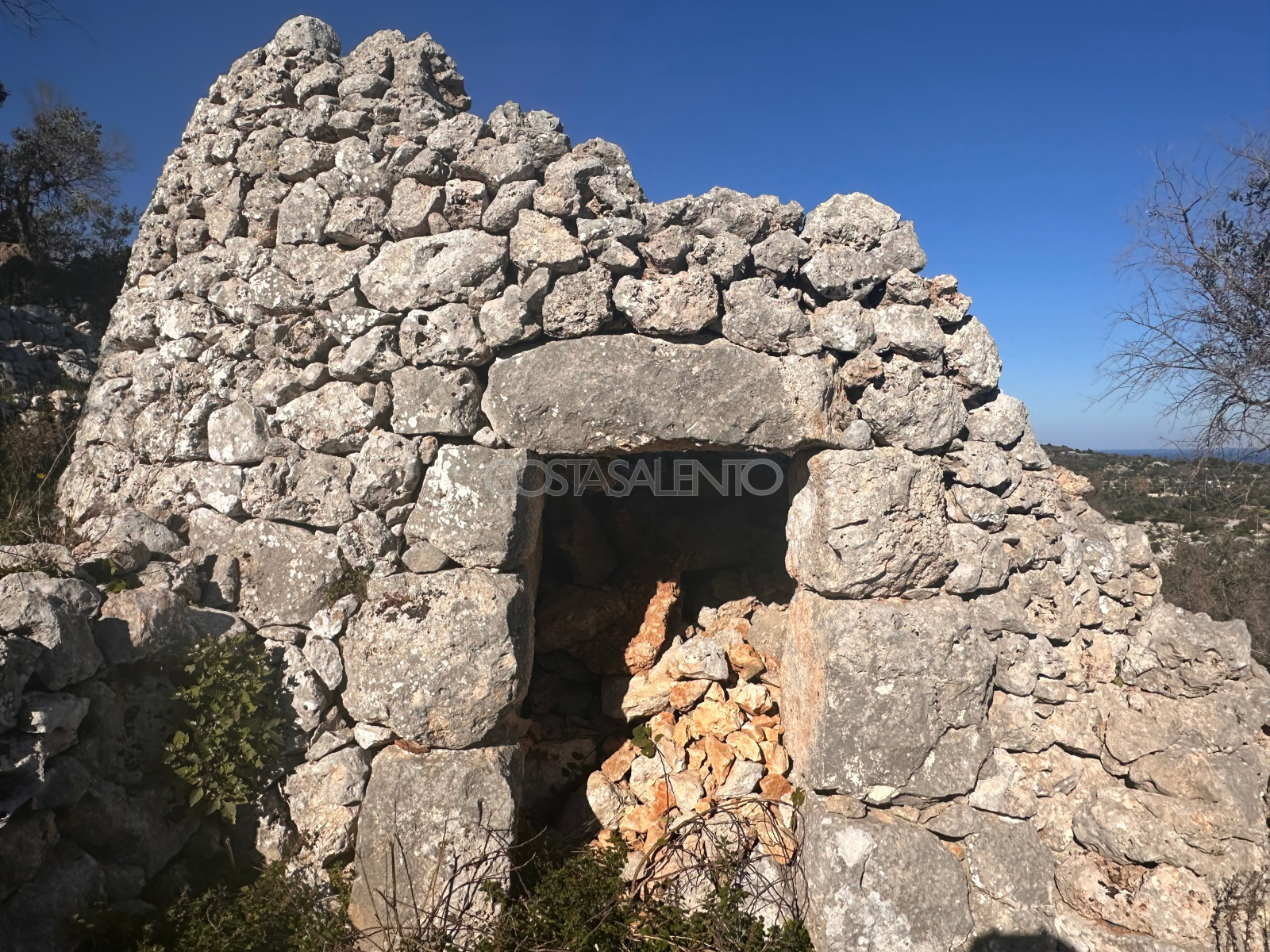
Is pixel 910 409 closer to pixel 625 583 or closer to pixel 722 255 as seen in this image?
pixel 722 255

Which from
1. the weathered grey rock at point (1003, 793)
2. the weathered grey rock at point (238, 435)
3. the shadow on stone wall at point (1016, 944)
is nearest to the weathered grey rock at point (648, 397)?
the weathered grey rock at point (238, 435)

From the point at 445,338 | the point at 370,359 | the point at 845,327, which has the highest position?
the point at 845,327

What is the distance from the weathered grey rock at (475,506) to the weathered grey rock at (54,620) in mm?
1371

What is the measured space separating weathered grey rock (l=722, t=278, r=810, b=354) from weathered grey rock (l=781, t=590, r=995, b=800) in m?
1.39

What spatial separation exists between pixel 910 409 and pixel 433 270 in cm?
252

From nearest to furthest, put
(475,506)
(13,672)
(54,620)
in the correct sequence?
(13,672), (54,620), (475,506)

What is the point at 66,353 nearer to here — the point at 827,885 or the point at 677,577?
the point at 677,577

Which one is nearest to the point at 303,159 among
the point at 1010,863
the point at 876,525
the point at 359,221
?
the point at 359,221

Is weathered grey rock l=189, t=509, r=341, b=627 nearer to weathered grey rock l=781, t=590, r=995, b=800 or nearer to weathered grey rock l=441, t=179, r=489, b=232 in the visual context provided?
weathered grey rock l=441, t=179, r=489, b=232

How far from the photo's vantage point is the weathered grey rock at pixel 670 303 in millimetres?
3557

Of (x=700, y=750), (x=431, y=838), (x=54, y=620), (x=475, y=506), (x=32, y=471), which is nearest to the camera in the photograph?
(x=54, y=620)

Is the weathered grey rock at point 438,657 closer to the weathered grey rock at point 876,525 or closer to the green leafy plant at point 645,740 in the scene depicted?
the green leafy plant at point 645,740

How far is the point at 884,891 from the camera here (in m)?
3.38

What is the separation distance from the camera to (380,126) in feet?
13.0
